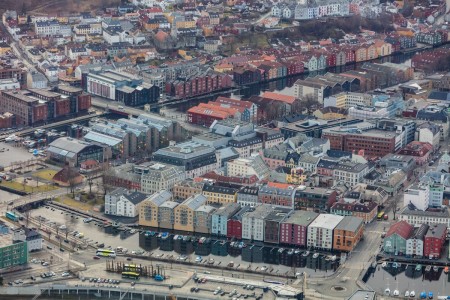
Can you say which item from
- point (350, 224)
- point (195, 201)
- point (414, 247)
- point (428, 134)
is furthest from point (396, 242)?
point (428, 134)

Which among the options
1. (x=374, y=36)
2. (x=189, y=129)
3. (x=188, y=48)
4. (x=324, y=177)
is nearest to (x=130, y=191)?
(x=324, y=177)

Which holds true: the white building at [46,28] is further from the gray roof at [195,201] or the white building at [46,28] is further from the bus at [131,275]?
the bus at [131,275]

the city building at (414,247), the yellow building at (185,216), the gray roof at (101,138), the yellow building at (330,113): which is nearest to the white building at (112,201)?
the yellow building at (185,216)

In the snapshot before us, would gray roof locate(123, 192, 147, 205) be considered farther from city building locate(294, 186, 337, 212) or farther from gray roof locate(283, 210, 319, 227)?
gray roof locate(283, 210, 319, 227)

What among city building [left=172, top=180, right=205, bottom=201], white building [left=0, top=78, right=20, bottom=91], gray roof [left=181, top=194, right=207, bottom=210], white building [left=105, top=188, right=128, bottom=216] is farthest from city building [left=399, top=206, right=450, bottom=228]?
white building [left=0, top=78, right=20, bottom=91]

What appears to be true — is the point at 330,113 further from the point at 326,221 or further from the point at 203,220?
the point at 203,220

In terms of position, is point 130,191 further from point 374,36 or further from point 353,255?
point 374,36
